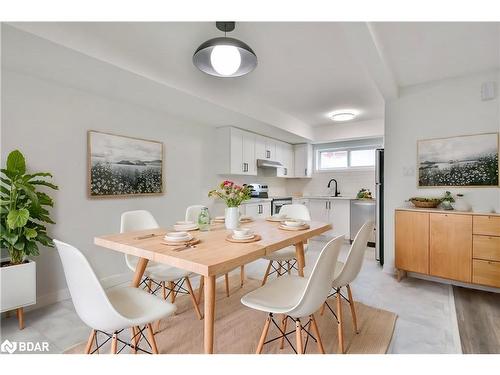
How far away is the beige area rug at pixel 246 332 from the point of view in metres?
1.84

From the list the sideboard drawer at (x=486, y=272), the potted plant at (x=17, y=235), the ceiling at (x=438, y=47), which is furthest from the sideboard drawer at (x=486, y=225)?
the potted plant at (x=17, y=235)

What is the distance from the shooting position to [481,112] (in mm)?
2951

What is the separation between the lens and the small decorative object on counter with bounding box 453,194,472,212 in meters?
2.97

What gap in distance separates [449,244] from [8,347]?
13.0ft

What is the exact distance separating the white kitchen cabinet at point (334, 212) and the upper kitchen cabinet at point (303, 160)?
0.69 metres

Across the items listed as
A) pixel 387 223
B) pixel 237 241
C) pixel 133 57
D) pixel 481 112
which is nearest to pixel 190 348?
pixel 237 241

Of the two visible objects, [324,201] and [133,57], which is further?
[324,201]

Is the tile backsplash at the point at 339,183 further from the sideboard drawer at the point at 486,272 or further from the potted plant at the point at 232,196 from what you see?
the potted plant at the point at 232,196

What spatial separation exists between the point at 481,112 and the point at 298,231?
2601 millimetres

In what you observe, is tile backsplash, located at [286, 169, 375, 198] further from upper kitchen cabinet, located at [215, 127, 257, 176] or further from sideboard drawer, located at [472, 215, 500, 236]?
sideboard drawer, located at [472, 215, 500, 236]

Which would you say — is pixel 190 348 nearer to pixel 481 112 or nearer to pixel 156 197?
pixel 156 197

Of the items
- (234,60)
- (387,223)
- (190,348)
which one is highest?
(234,60)

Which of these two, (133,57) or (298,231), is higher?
(133,57)

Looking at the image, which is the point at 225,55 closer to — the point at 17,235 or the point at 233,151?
the point at 17,235
